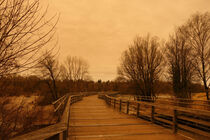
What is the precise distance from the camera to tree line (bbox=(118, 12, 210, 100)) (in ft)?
57.9

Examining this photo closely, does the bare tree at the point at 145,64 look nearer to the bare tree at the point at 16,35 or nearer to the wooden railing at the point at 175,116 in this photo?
the wooden railing at the point at 175,116

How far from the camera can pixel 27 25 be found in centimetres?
339

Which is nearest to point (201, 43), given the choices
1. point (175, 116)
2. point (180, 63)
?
point (180, 63)

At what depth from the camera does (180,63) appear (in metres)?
19.8

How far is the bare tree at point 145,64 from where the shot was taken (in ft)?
74.4

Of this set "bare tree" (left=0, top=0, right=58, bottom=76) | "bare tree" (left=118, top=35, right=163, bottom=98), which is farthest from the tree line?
"bare tree" (left=0, top=0, right=58, bottom=76)

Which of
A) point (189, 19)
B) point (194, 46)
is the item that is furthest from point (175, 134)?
point (189, 19)

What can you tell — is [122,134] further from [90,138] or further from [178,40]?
[178,40]

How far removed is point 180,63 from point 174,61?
85 cm

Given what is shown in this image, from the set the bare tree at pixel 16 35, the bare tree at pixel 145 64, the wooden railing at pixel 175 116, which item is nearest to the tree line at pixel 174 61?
the bare tree at pixel 145 64

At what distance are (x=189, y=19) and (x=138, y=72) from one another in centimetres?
995

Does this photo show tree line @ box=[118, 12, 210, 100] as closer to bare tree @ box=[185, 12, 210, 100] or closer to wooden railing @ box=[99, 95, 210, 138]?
bare tree @ box=[185, 12, 210, 100]

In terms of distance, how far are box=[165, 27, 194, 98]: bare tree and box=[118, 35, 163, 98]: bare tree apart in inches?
90.5

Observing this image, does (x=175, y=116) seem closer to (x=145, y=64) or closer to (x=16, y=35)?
(x=16, y=35)
